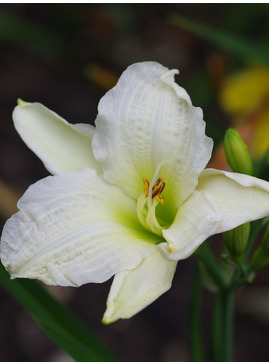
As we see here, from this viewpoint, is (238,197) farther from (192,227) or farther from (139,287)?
(139,287)

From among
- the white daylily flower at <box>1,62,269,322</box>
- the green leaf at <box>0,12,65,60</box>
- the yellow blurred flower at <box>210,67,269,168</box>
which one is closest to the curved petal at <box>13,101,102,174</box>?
the white daylily flower at <box>1,62,269,322</box>

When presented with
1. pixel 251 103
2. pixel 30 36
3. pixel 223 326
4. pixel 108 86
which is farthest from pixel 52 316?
pixel 30 36

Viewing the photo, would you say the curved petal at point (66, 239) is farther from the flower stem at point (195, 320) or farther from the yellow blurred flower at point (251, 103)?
the yellow blurred flower at point (251, 103)

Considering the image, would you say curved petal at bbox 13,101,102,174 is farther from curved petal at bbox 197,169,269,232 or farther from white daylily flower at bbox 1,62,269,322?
curved petal at bbox 197,169,269,232

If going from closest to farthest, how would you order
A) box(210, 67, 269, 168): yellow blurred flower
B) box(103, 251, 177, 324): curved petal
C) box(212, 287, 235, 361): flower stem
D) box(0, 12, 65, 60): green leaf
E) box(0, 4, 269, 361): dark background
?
box(103, 251, 177, 324): curved petal
box(212, 287, 235, 361): flower stem
box(210, 67, 269, 168): yellow blurred flower
box(0, 4, 269, 361): dark background
box(0, 12, 65, 60): green leaf

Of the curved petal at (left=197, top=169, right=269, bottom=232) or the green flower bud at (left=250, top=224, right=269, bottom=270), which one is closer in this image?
the curved petal at (left=197, top=169, right=269, bottom=232)

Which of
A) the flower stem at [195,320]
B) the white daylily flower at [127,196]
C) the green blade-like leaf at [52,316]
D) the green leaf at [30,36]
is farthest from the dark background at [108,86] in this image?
the white daylily flower at [127,196]
